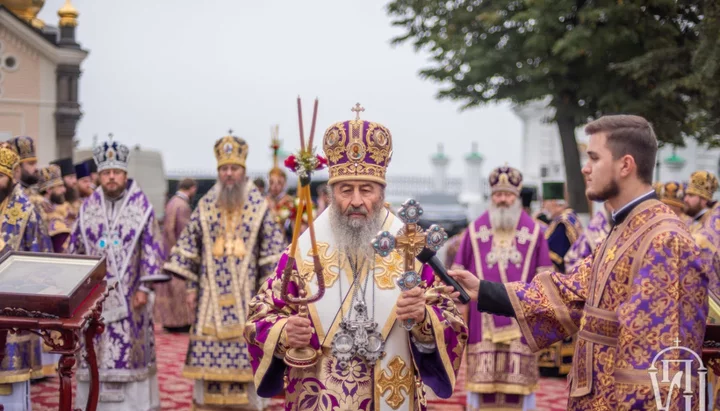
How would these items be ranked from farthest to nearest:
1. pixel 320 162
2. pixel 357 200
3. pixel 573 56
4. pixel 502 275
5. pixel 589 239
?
pixel 573 56, pixel 589 239, pixel 502 275, pixel 357 200, pixel 320 162

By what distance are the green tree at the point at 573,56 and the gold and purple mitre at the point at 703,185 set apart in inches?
55.8

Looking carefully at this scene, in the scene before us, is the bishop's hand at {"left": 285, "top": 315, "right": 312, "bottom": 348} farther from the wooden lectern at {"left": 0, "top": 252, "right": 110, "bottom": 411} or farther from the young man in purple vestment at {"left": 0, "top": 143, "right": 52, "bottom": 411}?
the young man in purple vestment at {"left": 0, "top": 143, "right": 52, "bottom": 411}

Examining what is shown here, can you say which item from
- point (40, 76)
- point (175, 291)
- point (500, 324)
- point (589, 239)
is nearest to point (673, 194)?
point (589, 239)

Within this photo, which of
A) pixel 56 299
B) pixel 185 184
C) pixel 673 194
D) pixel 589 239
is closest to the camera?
pixel 56 299

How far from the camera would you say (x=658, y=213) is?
3062mm

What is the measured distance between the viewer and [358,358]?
138 inches

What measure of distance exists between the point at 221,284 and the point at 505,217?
2.31 meters

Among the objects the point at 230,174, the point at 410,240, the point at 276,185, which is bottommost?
the point at 410,240

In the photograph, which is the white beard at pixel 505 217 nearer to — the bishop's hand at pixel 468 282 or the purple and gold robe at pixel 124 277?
the purple and gold robe at pixel 124 277

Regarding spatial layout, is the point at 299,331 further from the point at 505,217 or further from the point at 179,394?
the point at 179,394

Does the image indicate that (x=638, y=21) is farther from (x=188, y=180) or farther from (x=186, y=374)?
(x=186, y=374)

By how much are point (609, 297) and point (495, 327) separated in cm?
368

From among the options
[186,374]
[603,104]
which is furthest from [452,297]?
[603,104]

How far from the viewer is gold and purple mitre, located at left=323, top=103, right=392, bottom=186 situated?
3.61 m
